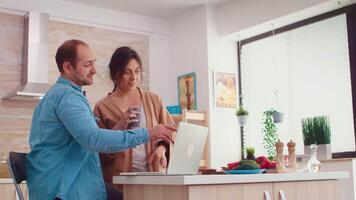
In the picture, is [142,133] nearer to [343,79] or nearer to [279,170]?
[279,170]

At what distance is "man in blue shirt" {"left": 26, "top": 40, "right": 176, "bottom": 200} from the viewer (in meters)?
1.76

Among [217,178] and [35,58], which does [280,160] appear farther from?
[35,58]

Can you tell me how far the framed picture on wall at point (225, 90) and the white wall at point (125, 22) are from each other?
69 centimetres

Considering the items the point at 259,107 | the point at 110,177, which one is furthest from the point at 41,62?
the point at 110,177

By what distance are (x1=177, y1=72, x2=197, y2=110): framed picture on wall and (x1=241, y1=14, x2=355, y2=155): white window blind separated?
1.83ft

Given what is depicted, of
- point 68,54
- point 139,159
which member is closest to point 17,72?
point 139,159

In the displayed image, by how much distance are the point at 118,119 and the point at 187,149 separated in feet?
1.95

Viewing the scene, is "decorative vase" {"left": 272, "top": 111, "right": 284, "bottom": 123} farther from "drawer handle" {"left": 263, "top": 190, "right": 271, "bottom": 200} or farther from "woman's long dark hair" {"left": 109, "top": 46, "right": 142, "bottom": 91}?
"drawer handle" {"left": 263, "top": 190, "right": 271, "bottom": 200}

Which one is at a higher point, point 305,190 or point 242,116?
point 242,116

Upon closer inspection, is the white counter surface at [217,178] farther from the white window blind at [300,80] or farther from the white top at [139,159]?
the white window blind at [300,80]

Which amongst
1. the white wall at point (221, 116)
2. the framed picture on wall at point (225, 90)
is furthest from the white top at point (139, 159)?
the framed picture on wall at point (225, 90)

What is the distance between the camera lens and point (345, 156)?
13.7 ft

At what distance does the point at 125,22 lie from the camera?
5344 millimetres

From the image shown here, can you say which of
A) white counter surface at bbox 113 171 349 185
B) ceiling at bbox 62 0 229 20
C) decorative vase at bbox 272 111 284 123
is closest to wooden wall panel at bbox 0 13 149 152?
ceiling at bbox 62 0 229 20
